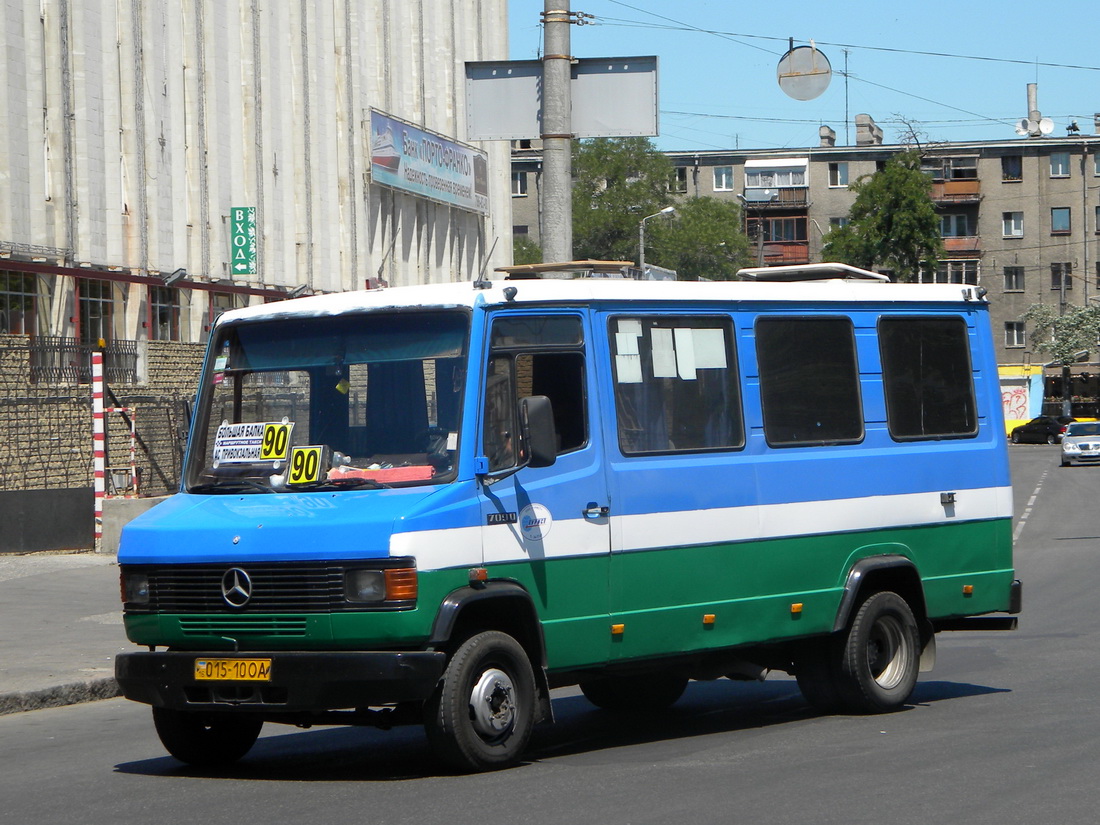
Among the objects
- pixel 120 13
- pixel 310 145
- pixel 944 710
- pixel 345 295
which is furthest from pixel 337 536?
pixel 310 145

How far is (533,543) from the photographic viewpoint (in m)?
8.04

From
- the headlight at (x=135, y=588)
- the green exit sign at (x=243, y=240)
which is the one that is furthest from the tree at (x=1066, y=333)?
the headlight at (x=135, y=588)

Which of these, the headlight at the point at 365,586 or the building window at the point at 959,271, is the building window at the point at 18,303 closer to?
the headlight at the point at 365,586

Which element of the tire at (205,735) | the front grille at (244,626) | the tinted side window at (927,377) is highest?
the tinted side window at (927,377)

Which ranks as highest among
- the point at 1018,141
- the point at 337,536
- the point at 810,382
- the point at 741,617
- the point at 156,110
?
the point at 1018,141

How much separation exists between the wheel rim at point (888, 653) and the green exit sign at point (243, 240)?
2405 centimetres

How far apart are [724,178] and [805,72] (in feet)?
273

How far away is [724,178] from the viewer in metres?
99.9

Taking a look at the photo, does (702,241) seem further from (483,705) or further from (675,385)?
(483,705)

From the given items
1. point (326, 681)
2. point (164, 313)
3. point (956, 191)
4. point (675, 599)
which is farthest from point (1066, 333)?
point (326, 681)

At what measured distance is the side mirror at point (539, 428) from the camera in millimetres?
7770

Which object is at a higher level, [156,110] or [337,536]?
[156,110]

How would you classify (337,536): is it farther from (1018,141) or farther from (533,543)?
(1018,141)

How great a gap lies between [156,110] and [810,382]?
22911mm
